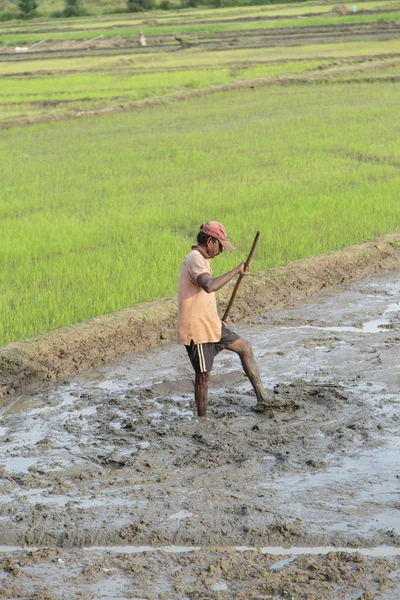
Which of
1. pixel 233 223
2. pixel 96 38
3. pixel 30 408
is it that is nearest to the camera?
pixel 30 408

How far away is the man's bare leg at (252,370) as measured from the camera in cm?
463

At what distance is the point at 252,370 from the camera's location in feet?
15.4

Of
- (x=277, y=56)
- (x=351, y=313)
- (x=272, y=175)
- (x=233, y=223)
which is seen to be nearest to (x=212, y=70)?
Result: (x=277, y=56)

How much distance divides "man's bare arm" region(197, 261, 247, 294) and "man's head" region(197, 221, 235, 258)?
116 mm

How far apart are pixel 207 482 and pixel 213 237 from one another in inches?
44.3

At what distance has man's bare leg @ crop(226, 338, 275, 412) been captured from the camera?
4629 mm

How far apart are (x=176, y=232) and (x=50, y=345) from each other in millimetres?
2951

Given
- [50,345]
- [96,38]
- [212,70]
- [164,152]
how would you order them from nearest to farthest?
1. [50,345]
2. [164,152]
3. [212,70]
4. [96,38]

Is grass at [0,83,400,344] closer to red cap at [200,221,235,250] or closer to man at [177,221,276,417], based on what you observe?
man at [177,221,276,417]

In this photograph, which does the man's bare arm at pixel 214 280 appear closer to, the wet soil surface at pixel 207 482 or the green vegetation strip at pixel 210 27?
the wet soil surface at pixel 207 482

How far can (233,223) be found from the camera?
8312mm

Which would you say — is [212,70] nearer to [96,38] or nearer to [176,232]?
[96,38]

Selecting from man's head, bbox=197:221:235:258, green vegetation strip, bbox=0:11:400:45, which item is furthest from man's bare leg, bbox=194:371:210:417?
green vegetation strip, bbox=0:11:400:45

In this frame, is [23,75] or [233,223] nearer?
[233,223]
